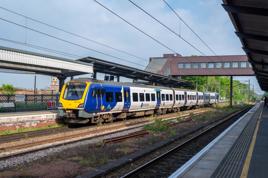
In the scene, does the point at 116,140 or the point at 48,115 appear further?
the point at 48,115

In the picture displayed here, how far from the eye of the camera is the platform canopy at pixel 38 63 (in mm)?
18344

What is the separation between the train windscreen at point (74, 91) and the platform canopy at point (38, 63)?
2594mm

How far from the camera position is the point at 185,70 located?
57.5 meters

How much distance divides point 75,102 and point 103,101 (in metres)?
2.03

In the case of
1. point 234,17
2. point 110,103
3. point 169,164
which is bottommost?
point 169,164

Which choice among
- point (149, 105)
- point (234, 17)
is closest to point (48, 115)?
point (149, 105)

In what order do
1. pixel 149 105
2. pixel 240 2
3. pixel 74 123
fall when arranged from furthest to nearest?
pixel 149 105
pixel 74 123
pixel 240 2

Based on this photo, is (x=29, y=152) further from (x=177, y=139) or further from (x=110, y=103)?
(x=110, y=103)

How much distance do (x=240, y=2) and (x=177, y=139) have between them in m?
6.65

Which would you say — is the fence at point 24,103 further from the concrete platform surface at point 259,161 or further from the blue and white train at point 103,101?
the concrete platform surface at point 259,161

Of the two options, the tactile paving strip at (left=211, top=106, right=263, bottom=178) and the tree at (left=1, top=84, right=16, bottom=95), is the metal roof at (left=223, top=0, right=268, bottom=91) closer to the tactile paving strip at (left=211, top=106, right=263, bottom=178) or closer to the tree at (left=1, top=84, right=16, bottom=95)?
the tactile paving strip at (left=211, top=106, right=263, bottom=178)

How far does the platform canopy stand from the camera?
1834 cm

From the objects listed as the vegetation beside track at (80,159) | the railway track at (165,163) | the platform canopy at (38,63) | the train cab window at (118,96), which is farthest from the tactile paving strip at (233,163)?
the platform canopy at (38,63)

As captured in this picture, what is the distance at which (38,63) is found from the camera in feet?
66.0
